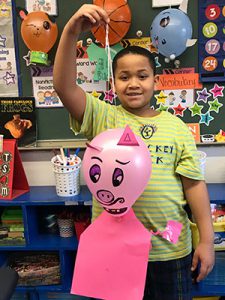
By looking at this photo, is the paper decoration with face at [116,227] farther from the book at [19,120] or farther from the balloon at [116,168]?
the book at [19,120]

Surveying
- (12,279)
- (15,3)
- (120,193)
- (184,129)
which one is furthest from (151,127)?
(15,3)

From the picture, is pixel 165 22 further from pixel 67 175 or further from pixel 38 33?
pixel 67 175

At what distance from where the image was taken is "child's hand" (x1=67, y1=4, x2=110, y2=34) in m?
0.70

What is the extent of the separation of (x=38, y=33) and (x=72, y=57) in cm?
79

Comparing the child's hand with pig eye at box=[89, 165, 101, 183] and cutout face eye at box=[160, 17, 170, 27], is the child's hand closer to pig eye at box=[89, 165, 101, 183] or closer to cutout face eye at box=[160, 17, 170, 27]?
pig eye at box=[89, 165, 101, 183]

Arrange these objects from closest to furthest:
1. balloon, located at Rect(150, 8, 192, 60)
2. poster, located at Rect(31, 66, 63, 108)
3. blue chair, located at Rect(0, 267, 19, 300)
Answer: blue chair, located at Rect(0, 267, 19, 300)
balloon, located at Rect(150, 8, 192, 60)
poster, located at Rect(31, 66, 63, 108)

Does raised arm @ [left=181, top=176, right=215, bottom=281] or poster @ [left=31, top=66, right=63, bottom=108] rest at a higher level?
poster @ [left=31, top=66, right=63, bottom=108]

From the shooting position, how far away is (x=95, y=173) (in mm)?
677

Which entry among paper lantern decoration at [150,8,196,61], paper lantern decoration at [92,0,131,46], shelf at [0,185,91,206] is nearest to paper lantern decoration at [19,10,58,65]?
paper lantern decoration at [92,0,131,46]

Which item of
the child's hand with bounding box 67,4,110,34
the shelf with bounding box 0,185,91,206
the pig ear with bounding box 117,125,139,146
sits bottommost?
Answer: the shelf with bounding box 0,185,91,206

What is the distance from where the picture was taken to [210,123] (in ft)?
5.33

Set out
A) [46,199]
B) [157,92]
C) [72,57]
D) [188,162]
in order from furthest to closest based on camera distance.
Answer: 1. [157,92]
2. [46,199]
3. [188,162]
4. [72,57]

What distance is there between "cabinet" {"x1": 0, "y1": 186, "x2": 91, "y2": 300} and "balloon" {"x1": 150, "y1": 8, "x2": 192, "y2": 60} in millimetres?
748

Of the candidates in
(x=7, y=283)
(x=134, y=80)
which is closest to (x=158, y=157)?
(x=134, y=80)
